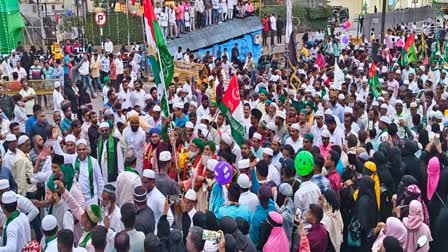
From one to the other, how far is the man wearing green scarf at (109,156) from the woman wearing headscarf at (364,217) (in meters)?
3.35

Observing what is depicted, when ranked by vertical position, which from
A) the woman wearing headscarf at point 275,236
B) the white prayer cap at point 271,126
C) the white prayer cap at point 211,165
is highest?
the white prayer cap at point 211,165

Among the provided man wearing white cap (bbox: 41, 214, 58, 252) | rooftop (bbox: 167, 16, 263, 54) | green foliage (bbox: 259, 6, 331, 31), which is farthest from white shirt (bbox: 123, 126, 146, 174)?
green foliage (bbox: 259, 6, 331, 31)

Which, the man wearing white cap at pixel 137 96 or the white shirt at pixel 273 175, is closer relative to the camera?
the white shirt at pixel 273 175

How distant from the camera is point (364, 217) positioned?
616cm

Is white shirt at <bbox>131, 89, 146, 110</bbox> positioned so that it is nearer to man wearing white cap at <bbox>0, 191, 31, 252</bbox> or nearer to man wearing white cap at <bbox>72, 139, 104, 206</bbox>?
man wearing white cap at <bbox>72, 139, 104, 206</bbox>

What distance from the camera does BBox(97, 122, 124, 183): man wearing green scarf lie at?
8172 millimetres

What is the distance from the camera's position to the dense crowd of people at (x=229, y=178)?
538 centimetres

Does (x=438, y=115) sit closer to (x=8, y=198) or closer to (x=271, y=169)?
(x=271, y=169)

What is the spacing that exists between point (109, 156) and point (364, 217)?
11.8ft

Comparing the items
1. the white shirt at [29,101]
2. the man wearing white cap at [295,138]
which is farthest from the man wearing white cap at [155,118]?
the white shirt at [29,101]

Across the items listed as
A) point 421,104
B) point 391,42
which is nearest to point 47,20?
point 391,42

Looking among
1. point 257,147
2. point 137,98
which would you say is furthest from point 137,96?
point 257,147

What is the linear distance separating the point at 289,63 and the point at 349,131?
268 centimetres

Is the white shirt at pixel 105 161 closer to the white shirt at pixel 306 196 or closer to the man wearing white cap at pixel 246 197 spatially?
the man wearing white cap at pixel 246 197
